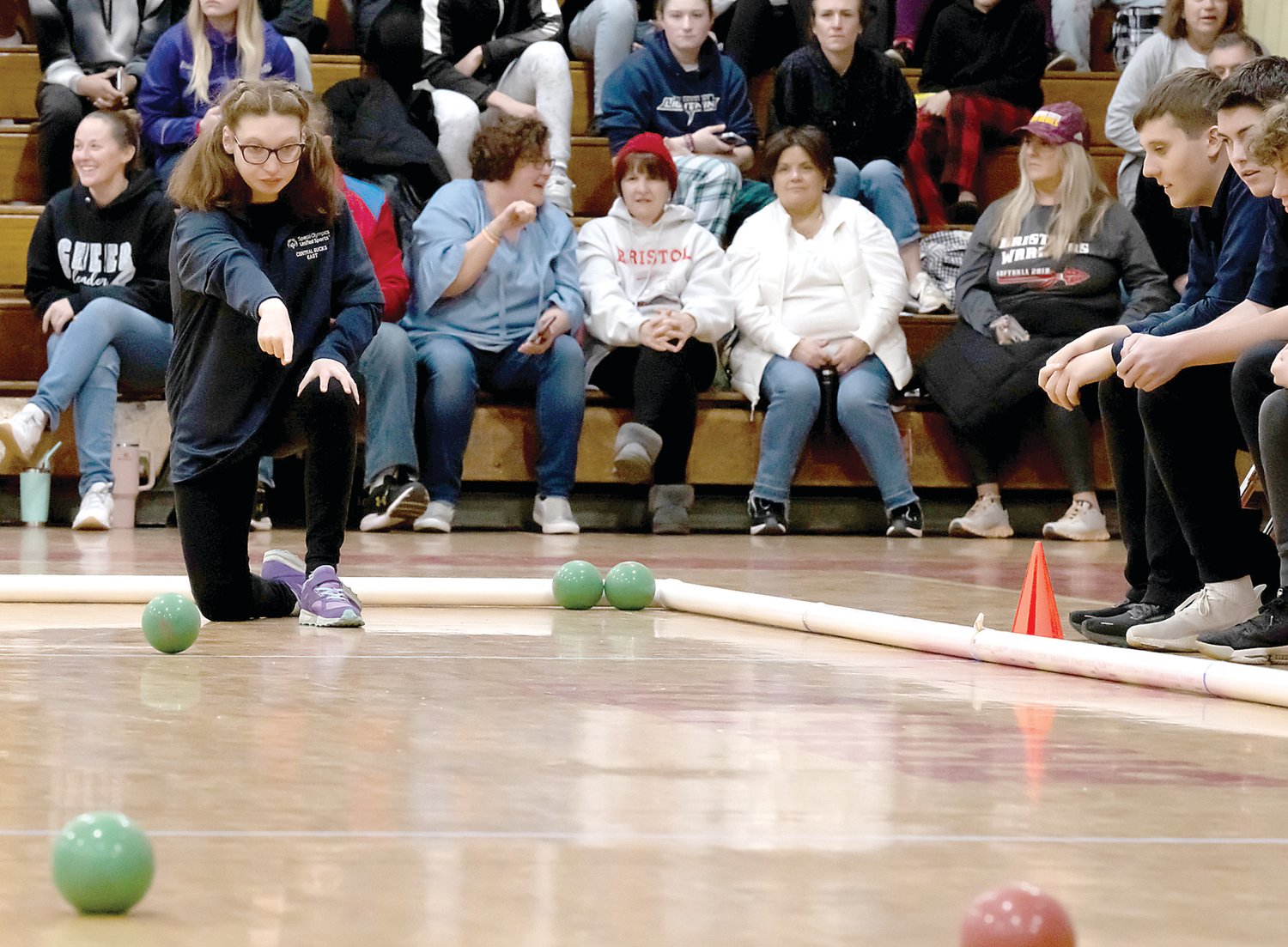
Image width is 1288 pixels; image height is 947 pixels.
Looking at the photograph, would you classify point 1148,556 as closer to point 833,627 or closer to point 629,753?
point 833,627

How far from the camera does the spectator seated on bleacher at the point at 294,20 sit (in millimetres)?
7031

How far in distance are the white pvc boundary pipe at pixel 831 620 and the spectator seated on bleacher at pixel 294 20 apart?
12.1 feet

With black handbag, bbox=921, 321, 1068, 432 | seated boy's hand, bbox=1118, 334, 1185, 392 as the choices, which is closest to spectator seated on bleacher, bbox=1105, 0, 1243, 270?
black handbag, bbox=921, 321, 1068, 432

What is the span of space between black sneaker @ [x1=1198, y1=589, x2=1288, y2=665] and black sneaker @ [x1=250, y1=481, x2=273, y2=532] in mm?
3704

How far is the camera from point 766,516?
6.19 m

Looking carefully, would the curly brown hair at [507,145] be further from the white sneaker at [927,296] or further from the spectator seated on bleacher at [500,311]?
the white sneaker at [927,296]

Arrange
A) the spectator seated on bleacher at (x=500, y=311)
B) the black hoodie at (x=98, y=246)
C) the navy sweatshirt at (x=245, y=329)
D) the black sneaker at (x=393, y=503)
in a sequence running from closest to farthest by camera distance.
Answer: the navy sweatshirt at (x=245, y=329) < the black sneaker at (x=393, y=503) < the spectator seated on bleacher at (x=500, y=311) < the black hoodie at (x=98, y=246)

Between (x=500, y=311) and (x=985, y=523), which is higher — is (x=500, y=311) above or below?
above

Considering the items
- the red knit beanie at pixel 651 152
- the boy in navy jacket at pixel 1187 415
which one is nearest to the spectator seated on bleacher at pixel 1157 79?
the red knit beanie at pixel 651 152

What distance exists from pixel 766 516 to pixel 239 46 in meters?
2.63

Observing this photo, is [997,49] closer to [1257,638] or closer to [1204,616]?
[1204,616]

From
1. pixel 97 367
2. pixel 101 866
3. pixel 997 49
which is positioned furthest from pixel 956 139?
pixel 101 866

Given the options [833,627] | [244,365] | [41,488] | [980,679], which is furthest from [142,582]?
[41,488]

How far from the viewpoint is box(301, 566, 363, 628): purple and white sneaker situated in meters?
3.32
